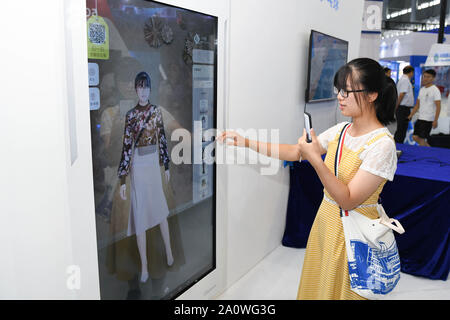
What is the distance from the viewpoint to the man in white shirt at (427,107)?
630 cm

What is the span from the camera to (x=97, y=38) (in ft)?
4.46

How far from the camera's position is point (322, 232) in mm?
1780

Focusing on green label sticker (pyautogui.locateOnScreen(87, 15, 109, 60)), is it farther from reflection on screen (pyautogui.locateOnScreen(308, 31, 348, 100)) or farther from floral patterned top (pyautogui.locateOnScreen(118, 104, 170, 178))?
reflection on screen (pyautogui.locateOnScreen(308, 31, 348, 100))

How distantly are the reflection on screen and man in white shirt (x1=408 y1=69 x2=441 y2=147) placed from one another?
323 cm

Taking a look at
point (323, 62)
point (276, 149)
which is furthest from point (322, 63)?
point (276, 149)

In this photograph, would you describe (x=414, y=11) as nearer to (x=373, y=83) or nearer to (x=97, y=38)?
(x=373, y=83)

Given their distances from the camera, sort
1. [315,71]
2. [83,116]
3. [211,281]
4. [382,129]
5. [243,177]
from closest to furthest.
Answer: [83,116] → [382,129] → [211,281] → [243,177] → [315,71]

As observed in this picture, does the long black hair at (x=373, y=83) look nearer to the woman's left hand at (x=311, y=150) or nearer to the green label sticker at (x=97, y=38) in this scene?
the woman's left hand at (x=311, y=150)

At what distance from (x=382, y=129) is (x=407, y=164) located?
205 cm

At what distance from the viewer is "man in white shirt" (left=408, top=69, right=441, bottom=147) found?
6301 millimetres

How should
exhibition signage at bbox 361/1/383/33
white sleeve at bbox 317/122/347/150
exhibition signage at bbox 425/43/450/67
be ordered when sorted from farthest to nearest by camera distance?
1. exhibition signage at bbox 425/43/450/67
2. exhibition signage at bbox 361/1/383/33
3. white sleeve at bbox 317/122/347/150

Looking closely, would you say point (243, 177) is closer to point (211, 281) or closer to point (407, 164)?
point (211, 281)

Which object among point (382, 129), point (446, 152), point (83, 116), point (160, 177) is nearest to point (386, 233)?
point (382, 129)

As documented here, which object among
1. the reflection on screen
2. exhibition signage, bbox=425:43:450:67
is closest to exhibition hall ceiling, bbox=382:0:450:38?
exhibition signage, bbox=425:43:450:67
